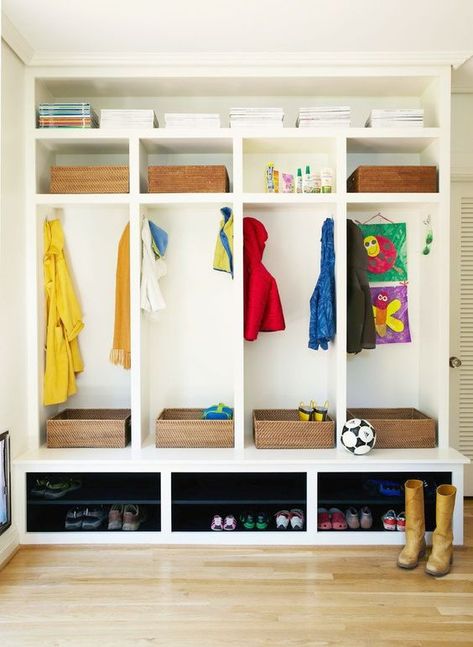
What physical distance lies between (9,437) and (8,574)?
672 millimetres

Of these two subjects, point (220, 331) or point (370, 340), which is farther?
point (220, 331)

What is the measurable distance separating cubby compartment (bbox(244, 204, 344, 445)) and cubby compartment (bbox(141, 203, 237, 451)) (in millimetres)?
179

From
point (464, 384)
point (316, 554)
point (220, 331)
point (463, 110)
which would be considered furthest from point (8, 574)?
point (463, 110)

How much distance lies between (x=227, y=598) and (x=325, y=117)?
8.46ft

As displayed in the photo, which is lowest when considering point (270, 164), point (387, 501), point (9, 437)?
point (387, 501)

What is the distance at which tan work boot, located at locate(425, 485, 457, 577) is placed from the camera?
2.76m

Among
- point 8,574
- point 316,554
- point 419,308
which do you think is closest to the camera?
point 8,574

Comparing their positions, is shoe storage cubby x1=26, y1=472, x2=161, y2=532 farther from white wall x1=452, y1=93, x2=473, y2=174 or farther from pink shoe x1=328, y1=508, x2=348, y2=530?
white wall x1=452, y1=93, x2=473, y2=174

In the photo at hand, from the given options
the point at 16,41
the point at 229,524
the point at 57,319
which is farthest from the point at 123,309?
the point at 16,41

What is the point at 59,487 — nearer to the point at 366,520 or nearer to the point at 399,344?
the point at 366,520

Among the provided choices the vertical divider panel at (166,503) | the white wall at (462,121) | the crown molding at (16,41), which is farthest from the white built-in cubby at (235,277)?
the white wall at (462,121)

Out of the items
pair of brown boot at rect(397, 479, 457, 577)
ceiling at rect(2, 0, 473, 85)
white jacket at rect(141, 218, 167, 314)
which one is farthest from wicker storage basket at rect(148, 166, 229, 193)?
pair of brown boot at rect(397, 479, 457, 577)

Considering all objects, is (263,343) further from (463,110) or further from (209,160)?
(463,110)

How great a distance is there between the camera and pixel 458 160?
3.69 meters
